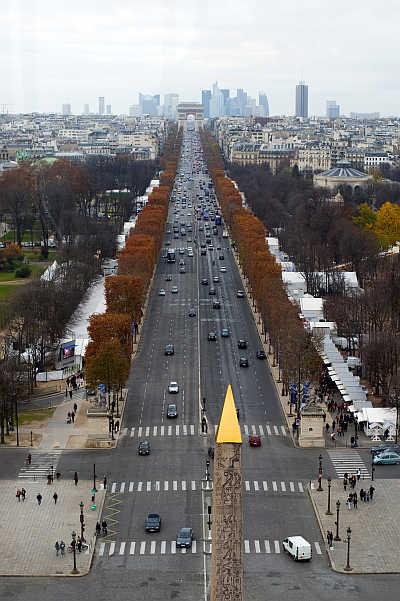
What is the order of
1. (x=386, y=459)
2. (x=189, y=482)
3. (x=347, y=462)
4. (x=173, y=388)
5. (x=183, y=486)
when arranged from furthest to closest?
(x=173, y=388) < (x=347, y=462) < (x=386, y=459) < (x=189, y=482) < (x=183, y=486)

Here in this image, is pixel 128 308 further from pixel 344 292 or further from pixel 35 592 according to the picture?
pixel 35 592

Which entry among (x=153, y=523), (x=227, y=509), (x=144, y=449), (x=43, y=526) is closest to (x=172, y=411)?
(x=144, y=449)

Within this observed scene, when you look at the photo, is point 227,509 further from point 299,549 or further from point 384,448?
point 384,448

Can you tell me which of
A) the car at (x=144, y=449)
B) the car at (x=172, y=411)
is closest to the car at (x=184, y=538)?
the car at (x=144, y=449)

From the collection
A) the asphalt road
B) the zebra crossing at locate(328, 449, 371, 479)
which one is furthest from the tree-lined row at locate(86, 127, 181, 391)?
the zebra crossing at locate(328, 449, 371, 479)

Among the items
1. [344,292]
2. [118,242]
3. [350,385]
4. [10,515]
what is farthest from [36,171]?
[10,515]

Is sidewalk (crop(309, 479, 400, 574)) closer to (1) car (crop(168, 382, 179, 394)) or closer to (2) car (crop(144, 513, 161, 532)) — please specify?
(2) car (crop(144, 513, 161, 532))
